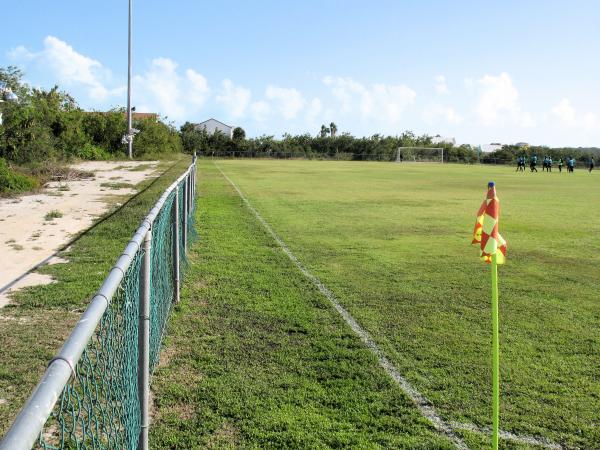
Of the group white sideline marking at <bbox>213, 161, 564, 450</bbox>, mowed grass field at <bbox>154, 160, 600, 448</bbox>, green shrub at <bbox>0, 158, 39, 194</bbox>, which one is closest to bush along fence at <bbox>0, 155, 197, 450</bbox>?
mowed grass field at <bbox>154, 160, 600, 448</bbox>

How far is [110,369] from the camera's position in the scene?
3072mm

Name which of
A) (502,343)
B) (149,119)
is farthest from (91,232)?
(149,119)

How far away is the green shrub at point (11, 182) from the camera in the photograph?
747 inches

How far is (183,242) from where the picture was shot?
975 centimetres

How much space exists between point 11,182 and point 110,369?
18380mm

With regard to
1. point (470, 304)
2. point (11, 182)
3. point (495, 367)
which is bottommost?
point (470, 304)

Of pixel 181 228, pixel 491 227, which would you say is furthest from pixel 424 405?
pixel 181 228

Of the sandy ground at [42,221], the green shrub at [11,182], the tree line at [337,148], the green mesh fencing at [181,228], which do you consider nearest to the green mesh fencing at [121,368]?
the sandy ground at [42,221]

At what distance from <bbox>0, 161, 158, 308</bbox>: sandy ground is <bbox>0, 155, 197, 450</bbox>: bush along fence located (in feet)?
11.7

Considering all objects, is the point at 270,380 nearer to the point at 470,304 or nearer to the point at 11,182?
Answer: the point at 470,304

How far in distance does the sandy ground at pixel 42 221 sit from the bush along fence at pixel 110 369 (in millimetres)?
3565

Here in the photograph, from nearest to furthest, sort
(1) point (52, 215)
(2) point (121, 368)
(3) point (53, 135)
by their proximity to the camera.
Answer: (2) point (121, 368) → (1) point (52, 215) → (3) point (53, 135)

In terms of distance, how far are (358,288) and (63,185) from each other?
1769 cm

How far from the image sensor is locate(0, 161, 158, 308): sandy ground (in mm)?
9391
